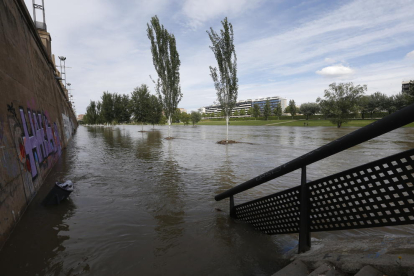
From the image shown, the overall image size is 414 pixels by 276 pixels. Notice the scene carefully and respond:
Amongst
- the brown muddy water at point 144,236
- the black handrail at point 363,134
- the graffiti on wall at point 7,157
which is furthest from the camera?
the graffiti on wall at point 7,157

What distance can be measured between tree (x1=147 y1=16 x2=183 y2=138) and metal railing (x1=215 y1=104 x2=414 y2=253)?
24403 millimetres

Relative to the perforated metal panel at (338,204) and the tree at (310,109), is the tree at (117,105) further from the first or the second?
the tree at (310,109)

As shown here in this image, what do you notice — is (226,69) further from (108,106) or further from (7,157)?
(108,106)

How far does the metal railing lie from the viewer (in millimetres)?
1471

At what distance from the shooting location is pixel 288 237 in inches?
134

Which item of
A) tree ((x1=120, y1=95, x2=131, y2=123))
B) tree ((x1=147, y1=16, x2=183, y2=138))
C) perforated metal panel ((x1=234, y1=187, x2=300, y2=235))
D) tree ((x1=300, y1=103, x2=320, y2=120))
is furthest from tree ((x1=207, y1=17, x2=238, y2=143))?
tree ((x1=300, y1=103, x2=320, y2=120))

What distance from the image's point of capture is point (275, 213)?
9.80ft

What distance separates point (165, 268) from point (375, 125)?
2.63 metres

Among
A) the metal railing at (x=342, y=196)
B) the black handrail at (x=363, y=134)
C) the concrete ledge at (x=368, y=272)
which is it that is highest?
the black handrail at (x=363, y=134)

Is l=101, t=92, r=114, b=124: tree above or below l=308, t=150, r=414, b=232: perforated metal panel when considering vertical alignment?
above

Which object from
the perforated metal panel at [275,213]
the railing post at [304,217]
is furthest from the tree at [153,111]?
the railing post at [304,217]

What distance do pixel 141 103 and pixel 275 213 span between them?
124 feet

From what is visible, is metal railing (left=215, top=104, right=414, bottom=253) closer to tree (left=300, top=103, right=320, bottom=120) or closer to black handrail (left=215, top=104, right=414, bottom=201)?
black handrail (left=215, top=104, right=414, bottom=201)

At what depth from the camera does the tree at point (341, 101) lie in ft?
115
